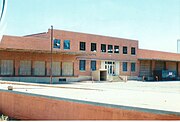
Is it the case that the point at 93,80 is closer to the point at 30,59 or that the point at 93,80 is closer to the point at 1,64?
the point at 30,59

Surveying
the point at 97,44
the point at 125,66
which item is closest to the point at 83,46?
the point at 97,44

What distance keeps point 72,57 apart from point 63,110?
1188 inches

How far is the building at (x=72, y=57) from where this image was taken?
34.5m

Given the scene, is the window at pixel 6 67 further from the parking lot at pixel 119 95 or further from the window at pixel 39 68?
the parking lot at pixel 119 95

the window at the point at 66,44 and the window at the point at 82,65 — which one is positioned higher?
the window at the point at 66,44

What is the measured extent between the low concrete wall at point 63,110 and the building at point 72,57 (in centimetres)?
1869

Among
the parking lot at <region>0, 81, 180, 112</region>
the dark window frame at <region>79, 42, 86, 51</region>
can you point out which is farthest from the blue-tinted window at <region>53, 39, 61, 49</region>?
the parking lot at <region>0, 81, 180, 112</region>

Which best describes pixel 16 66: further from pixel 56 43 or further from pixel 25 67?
pixel 56 43

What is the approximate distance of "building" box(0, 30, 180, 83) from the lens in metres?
34.5

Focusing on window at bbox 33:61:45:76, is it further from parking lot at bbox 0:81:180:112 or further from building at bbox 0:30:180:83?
parking lot at bbox 0:81:180:112

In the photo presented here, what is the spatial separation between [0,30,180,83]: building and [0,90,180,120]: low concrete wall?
1869cm

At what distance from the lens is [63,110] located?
1056cm

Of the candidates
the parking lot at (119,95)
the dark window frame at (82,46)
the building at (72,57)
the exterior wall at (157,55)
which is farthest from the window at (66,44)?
the parking lot at (119,95)

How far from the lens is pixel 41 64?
37.2 metres
